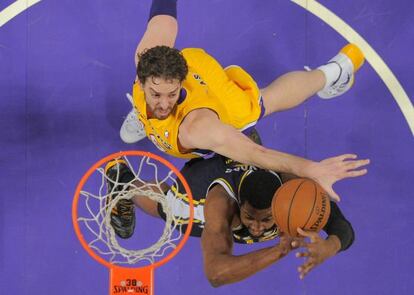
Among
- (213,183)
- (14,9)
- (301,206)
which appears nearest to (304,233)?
(301,206)

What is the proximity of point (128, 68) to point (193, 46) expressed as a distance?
0.57 m

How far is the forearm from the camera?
A: 4.54 metres

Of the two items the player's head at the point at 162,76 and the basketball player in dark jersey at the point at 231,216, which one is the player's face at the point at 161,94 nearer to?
the player's head at the point at 162,76

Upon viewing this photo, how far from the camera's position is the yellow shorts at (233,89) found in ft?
17.2

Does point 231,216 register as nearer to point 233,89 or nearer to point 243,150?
point 243,150

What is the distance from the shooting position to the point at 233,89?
530cm

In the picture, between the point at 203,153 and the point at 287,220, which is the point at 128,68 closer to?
the point at 203,153

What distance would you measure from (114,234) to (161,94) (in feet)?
3.94

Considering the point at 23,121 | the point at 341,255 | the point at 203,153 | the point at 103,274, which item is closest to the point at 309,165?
the point at 203,153

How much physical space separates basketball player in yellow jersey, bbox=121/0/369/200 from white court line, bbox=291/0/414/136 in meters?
→ 0.26

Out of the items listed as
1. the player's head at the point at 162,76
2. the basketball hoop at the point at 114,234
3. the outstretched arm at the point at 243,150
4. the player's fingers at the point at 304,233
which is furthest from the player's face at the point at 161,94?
the player's fingers at the point at 304,233

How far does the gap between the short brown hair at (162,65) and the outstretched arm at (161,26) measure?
59cm

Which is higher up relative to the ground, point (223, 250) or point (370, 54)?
point (370, 54)

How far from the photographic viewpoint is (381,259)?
5.90m
